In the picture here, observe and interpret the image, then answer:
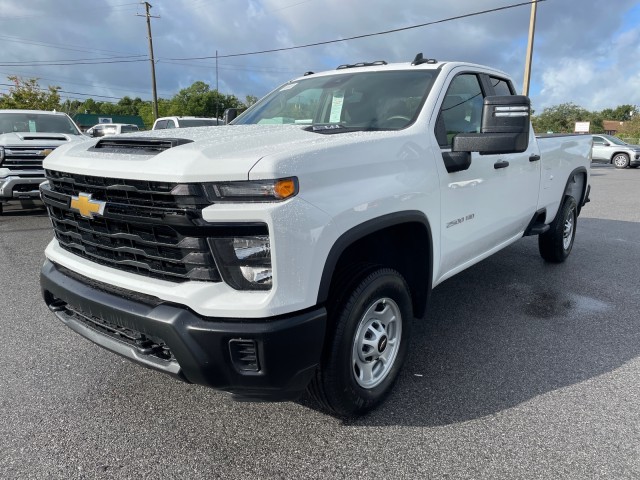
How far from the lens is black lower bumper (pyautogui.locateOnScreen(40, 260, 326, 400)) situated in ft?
6.70

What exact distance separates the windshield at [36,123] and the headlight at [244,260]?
8.94m

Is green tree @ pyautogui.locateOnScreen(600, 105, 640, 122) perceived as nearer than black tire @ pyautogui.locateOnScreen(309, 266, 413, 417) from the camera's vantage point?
No

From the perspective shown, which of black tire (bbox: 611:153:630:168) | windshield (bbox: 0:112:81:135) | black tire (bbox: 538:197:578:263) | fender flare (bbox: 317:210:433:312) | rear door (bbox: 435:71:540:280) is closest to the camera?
fender flare (bbox: 317:210:433:312)

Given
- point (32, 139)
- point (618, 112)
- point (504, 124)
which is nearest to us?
point (504, 124)

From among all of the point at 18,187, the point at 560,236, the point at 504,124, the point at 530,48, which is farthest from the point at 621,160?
the point at 18,187

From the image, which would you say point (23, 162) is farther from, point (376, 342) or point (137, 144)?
point (376, 342)

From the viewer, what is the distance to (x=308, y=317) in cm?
212

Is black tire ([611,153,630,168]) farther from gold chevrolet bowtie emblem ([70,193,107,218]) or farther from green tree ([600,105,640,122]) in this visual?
green tree ([600,105,640,122])

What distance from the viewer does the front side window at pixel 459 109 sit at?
3194 mm

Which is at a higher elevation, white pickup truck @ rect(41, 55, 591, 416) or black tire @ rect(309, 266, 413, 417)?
white pickup truck @ rect(41, 55, 591, 416)

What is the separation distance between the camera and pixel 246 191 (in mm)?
2016

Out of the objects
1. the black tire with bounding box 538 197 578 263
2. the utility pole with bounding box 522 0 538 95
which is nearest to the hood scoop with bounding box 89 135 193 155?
the black tire with bounding box 538 197 578 263

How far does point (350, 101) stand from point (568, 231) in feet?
12.0

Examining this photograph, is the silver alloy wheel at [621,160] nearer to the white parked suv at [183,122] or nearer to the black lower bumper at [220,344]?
the white parked suv at [183,122]
